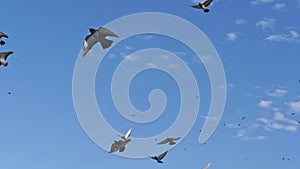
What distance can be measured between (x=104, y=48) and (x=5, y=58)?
7825 millimetres

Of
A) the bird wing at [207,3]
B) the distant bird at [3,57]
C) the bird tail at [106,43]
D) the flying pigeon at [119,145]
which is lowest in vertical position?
the flying pigeon at [119,145]

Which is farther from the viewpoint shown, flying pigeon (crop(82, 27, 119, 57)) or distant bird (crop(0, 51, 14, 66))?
distant bird (crop(0, 51, 14, 66))

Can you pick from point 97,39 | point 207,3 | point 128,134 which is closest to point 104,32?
point 97,39

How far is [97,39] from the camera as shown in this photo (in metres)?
37.4

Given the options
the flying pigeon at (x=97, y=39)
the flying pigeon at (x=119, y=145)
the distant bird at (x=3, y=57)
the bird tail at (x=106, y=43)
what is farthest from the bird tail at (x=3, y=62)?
the flying pigeon at (x=119, y=145)

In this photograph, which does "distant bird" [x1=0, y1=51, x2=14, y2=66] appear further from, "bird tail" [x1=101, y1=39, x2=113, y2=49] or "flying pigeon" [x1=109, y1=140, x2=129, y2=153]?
"flying pigeon" [x1=109, y1=140, x2=129, y2=153]

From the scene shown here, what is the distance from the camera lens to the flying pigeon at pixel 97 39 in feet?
121

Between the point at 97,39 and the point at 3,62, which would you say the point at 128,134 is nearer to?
the point at 97,39

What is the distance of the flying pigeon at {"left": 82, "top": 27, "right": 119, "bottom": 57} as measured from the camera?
121 ft

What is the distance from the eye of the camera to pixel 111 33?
36.8 m

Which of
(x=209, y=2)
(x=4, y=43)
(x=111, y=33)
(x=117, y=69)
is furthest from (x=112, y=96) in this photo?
(x=209, y=2)

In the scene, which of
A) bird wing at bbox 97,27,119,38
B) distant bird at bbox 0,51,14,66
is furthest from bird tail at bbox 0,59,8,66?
bird wing at bbox 97,27,119,38

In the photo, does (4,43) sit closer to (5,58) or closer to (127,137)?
(5,58)

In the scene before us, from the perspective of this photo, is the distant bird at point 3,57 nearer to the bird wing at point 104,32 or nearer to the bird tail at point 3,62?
the bird tail at point 3,62
